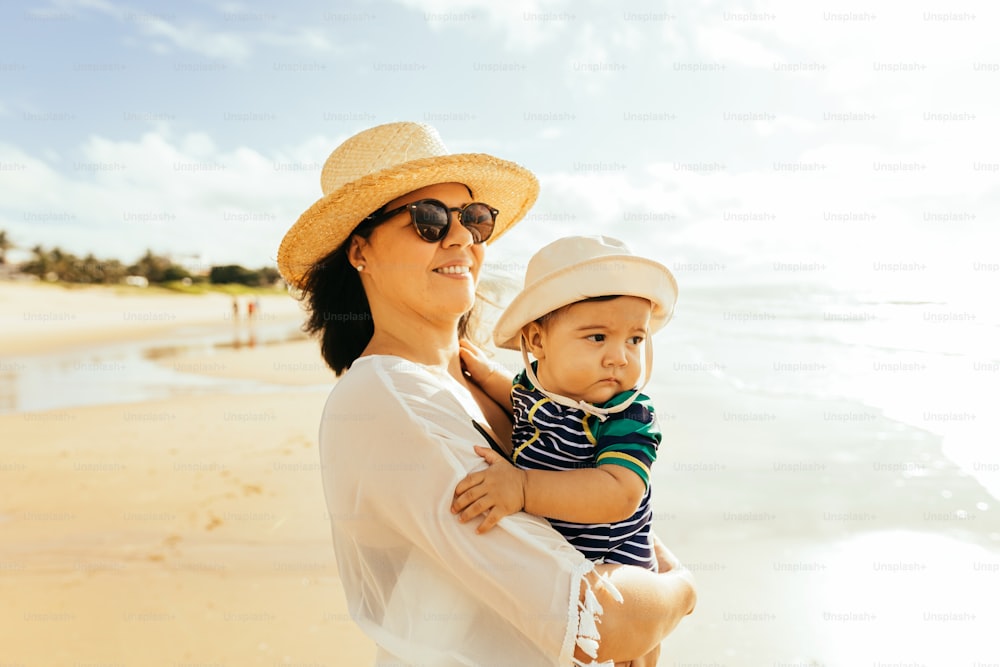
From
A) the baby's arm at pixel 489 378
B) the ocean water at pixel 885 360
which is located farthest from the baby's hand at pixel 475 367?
the ocean water at pixel 885 360

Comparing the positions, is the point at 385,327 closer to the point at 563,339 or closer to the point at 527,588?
the point at 563,339

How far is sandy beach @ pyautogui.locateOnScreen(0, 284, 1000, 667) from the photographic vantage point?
4.48m

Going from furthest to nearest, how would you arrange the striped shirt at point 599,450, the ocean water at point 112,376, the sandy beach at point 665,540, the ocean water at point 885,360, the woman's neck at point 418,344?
1. the ocean water at point 112,376
2. the ocean water at point 885,360
3. the sandy beach at point 665,540
4. the woman's neck at point 418,344
5. the striped shirt at point 599,450

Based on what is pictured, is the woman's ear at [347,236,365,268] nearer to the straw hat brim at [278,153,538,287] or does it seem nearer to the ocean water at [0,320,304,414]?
the straw hat brim at [278,153,538,287]

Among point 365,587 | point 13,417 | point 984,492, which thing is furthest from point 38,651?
point 13,417

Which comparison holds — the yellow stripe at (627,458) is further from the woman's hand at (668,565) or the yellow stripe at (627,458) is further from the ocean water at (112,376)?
the ocean water at (112,376)

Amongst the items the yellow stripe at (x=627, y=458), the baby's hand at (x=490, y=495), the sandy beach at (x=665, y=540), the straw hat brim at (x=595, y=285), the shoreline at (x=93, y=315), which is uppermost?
the straw hat brim at (x=595, y=285)

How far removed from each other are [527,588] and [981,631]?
4.09m

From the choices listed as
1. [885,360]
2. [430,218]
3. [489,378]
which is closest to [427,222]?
[430,218]

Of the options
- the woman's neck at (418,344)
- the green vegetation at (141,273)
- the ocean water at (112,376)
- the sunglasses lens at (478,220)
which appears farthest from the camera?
the green vegetation at (141,273)

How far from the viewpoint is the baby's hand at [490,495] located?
167 cm

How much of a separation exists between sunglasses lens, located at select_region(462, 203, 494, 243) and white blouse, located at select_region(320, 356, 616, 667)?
60cm

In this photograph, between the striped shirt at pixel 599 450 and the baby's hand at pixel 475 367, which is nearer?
the striped shirt at pixel 599 450

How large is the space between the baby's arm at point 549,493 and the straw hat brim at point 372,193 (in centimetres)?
93
